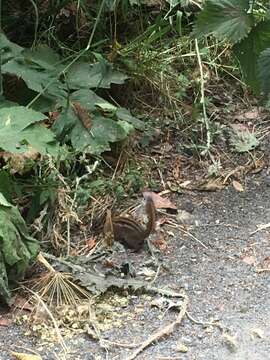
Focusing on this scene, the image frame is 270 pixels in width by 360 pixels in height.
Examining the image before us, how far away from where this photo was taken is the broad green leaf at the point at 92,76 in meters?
3.10

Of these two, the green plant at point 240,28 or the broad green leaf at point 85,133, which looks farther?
the broad green leaf at point 85,133

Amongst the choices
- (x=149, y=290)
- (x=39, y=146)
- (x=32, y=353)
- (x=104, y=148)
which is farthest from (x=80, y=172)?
(x=32, y=353)

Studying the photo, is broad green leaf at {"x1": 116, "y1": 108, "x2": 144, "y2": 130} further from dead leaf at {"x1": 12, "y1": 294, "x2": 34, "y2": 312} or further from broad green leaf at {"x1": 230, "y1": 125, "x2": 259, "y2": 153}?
dead leaf at {"x1": 12, "y1": 294, "x2": 34, "y2": 312}

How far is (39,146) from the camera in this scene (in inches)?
103

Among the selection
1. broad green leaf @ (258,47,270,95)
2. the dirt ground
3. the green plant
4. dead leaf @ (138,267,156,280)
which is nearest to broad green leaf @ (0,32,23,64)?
the dirt ground

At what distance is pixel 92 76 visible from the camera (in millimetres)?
3143

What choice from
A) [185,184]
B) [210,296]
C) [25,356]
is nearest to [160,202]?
[185,184]

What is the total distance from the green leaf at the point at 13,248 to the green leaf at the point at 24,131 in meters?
0.23

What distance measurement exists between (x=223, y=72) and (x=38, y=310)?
1802 mm

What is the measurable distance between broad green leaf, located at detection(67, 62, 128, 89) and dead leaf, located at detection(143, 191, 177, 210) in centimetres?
48

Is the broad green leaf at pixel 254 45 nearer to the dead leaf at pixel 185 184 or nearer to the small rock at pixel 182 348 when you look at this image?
the small rock at pixel 182 348

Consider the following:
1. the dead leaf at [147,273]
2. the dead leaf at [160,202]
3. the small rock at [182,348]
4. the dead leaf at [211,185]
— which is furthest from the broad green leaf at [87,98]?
the small rock at [182,348]

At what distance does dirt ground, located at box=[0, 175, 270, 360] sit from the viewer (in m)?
2.23

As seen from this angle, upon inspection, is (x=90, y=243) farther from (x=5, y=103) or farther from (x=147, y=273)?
(x=5, y=103)
